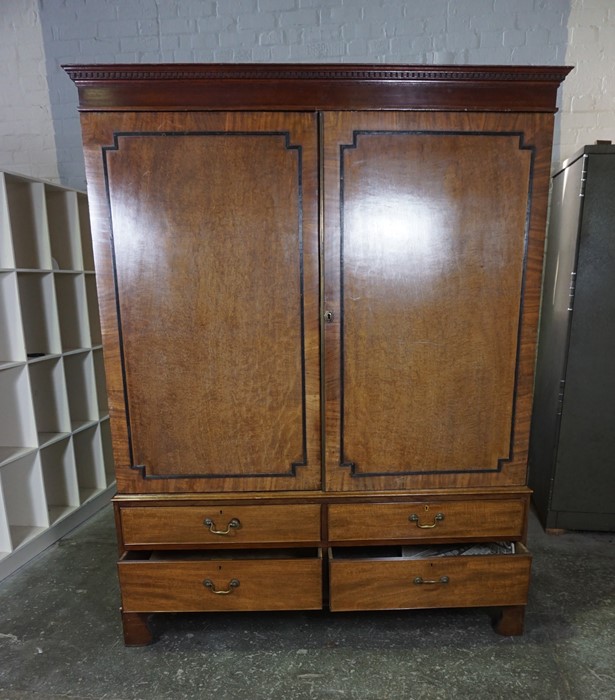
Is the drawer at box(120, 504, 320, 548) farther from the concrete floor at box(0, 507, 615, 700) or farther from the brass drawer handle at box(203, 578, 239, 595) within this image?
the concrete floor at box(0, 507, 615, 700)

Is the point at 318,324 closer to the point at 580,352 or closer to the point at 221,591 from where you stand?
the point at 221,591

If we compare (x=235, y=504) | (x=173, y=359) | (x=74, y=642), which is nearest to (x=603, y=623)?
(x=235, y=504)

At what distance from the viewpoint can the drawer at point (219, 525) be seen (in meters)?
1.39

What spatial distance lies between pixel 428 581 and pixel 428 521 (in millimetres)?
204

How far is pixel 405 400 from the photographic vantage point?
4.40 feet

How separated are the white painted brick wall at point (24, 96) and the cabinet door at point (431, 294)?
192 centimetres

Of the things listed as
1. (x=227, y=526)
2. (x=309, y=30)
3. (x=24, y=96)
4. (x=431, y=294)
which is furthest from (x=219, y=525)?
(x=24, y=96)

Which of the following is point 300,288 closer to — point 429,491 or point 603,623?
point 429,491

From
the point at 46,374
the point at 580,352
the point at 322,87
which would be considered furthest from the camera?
the point at 46,374

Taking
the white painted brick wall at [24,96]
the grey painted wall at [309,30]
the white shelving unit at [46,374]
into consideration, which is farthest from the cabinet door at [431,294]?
the white painted brick wall at [24,96]

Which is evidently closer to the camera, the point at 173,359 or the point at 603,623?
the point at 173,359

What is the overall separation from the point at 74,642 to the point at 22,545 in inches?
23.3

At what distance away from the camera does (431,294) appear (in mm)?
1286

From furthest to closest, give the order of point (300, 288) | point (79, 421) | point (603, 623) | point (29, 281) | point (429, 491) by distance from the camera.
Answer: point (79, 421) < point (29, 281) < point (603, 623) < point (429, 491) < point (300, 288)
